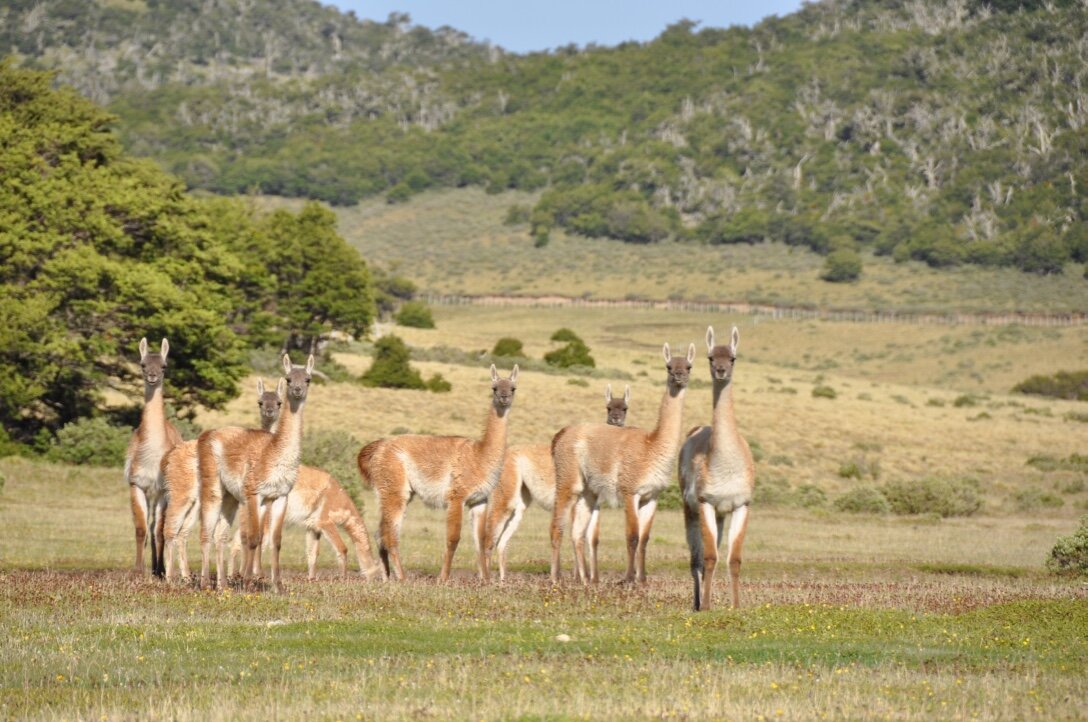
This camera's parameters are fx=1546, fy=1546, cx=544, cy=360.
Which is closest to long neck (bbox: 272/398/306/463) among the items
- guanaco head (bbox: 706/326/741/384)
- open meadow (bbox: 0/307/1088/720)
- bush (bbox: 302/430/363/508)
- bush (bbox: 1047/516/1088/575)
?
open meadow (bbox: 0/307/1088/720)

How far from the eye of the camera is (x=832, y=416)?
192 ft

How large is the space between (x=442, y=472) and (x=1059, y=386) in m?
66.7

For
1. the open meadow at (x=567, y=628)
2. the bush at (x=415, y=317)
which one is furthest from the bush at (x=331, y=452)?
the bush at (x=415, y=317)

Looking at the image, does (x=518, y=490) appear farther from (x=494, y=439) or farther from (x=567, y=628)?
(x=567, y=628)

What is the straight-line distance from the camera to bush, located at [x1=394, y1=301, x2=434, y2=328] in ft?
318

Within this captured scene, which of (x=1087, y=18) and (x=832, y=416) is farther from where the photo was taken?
(x=1087, y=18)

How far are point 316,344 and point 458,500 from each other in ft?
162

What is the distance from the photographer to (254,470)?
17.6 m

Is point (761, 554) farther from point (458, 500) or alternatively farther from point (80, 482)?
point (80, 482)

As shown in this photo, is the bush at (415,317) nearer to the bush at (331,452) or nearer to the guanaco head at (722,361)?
the bush at (331,452)

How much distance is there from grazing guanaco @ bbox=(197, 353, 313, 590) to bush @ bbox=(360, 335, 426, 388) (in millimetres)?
41437

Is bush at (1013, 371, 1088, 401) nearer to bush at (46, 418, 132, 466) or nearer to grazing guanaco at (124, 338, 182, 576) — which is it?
bush at (46, 418, 132, 466)

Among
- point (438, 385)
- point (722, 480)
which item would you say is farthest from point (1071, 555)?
point (438, 385)

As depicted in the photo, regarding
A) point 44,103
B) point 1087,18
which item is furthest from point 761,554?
point 1087,18
